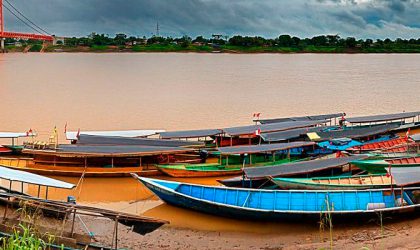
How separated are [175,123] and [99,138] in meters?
6.14

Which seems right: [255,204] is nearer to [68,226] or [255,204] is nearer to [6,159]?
[68,226]

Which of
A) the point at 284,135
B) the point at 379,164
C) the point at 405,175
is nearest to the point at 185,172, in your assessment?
the point at 284,135

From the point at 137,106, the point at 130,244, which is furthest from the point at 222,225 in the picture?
the point at 137,106

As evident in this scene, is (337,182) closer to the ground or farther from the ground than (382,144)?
closer to the ground

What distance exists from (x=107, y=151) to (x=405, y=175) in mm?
6047

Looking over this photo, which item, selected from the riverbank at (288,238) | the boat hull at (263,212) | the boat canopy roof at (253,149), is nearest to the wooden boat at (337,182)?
the boat hull at (263,212)

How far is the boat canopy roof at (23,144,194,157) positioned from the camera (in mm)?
10641

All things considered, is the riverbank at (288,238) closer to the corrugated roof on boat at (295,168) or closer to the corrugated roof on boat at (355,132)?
the corrugated roof on boat at (295,168)

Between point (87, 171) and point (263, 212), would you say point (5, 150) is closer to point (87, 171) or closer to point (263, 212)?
point (87, 171)

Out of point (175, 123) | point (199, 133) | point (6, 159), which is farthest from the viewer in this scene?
point (175, 123)

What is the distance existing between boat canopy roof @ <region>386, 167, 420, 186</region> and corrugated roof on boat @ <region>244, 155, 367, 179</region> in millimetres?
1184

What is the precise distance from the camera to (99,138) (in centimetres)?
1184

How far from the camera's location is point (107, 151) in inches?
424

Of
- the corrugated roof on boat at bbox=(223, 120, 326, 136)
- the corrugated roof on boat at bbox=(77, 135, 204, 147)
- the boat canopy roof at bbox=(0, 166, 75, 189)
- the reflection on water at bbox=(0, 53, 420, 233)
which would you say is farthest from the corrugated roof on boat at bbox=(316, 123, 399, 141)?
the boat canopy roof at bbox=(0, 166, 75, 189)
